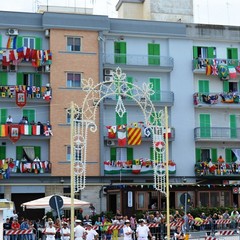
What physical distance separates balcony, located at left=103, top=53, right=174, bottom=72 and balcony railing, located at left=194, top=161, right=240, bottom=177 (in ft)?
27.6

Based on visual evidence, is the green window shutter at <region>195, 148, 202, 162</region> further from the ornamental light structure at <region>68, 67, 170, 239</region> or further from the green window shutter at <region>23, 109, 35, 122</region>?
the ornamental light structure at <region>68, 67, 170, 239</region>

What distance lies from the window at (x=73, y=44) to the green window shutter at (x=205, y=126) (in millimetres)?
11976

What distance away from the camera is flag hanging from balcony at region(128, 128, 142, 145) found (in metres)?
50.7

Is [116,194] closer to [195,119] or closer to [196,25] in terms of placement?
[195,119]

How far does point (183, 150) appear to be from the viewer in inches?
2100

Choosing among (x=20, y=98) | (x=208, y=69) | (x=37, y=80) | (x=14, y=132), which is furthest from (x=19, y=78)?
(x=208, y=69)

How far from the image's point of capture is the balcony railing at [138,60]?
5259 centimetres

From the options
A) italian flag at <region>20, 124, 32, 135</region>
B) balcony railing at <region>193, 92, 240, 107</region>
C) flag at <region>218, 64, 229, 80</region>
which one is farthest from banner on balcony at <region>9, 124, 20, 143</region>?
flag at <region>218, 64, 229, 80</region>

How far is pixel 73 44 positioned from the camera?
5169 cm

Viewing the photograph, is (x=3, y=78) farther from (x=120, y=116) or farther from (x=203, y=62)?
(x=120, y=116)

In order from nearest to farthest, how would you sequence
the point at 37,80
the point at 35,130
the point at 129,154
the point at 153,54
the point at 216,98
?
the point at 35,130 < the point at 37,80 < the point at 129,154 < the point at 216,98 < the point at 153,54

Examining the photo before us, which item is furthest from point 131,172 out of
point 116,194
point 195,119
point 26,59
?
point 26,59

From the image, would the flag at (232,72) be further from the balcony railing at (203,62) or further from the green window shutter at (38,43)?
the green window shutter at (38,43)

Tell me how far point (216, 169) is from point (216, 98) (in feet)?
19.8
